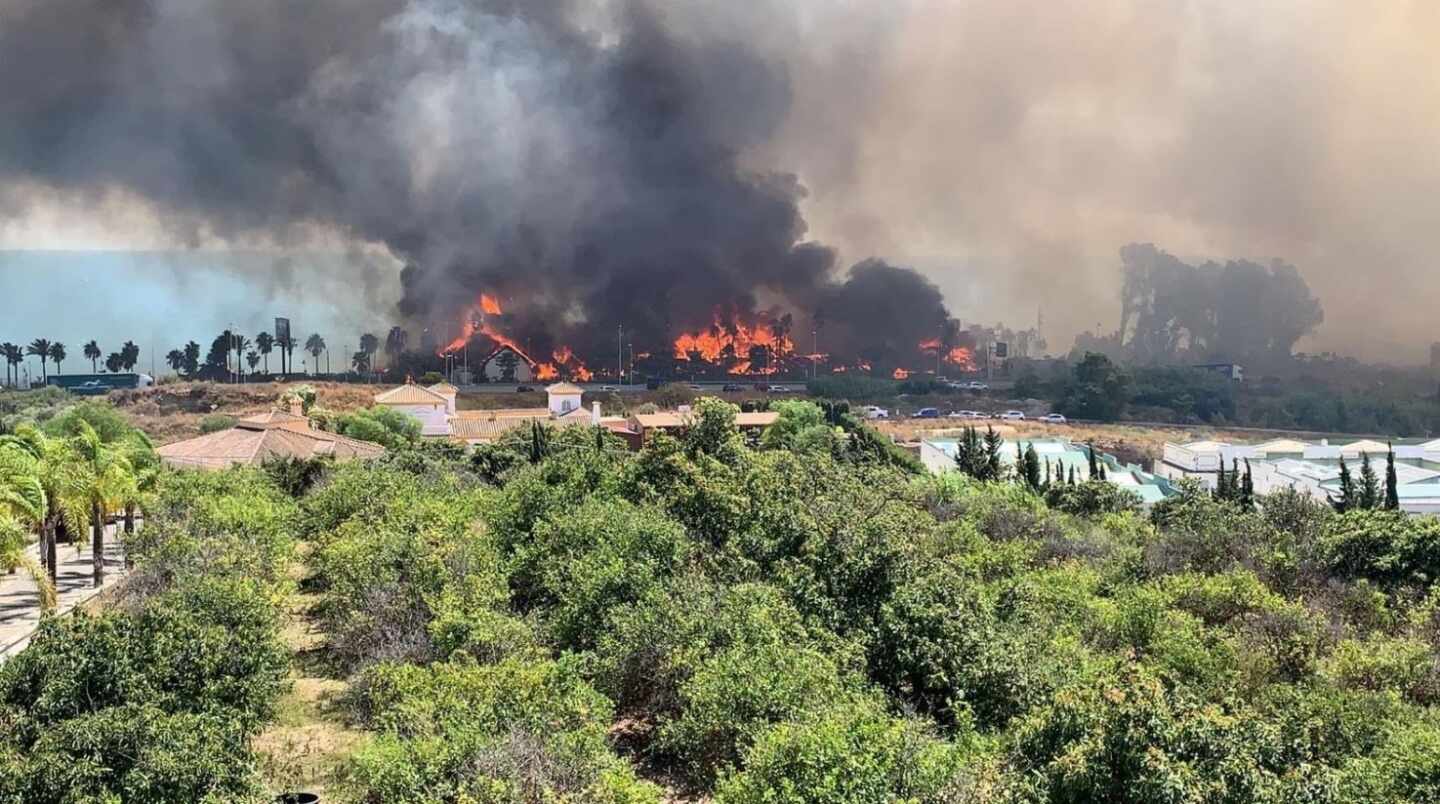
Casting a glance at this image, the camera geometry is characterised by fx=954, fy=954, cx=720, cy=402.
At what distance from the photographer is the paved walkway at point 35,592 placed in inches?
818

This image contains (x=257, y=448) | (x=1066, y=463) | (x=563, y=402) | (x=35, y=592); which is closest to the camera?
(x=35, y=592)

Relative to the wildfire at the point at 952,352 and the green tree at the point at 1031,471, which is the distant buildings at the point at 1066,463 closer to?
the green tree at the point at 1031,471

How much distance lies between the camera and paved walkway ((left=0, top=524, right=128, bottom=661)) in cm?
2077

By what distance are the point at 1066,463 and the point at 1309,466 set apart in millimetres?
13343

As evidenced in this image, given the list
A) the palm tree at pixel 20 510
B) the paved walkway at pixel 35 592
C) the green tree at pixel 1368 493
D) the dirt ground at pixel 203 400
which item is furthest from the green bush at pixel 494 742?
the dirt ground at pixel 203 400

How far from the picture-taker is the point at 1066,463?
60.4m

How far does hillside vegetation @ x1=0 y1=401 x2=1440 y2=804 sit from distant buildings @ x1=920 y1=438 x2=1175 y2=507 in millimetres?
24459

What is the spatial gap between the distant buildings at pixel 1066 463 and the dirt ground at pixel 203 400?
50.9m

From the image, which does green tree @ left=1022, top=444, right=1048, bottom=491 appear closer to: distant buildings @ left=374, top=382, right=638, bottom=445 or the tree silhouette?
distant buildings @ left=374, top=382, right=638, bottom=445

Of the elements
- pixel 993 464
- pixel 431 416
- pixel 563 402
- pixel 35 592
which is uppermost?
pixel 563 402

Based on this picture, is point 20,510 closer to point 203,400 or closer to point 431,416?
point 431,416

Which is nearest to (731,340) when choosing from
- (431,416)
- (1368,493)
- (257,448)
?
(431,416)

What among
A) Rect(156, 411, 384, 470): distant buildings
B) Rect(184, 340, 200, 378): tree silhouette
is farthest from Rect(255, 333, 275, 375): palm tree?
Rect(156, 411, 384, 470): distant buildings

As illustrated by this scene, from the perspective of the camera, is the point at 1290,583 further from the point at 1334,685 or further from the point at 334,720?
the point at 334,720
